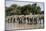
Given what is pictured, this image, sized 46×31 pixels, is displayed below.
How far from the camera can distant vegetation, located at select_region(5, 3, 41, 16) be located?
1.09 m

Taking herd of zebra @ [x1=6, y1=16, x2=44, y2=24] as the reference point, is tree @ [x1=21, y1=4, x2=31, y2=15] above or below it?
above

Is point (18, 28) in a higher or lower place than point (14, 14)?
lower

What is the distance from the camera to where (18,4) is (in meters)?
1.11

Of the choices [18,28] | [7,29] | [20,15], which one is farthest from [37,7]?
[7,29]

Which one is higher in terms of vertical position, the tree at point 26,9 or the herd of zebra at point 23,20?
→ the tree at point 26,9

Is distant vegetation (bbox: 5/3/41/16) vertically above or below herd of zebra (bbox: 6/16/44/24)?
above

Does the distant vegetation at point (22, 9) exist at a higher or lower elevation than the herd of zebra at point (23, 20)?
higher

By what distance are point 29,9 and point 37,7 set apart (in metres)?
0.12

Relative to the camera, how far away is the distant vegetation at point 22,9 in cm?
109

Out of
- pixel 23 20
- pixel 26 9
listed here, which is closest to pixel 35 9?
pixel 26 9

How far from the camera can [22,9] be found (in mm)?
1111

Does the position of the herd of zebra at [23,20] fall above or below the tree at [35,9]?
below

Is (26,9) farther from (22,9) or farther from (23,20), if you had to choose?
(23,20)

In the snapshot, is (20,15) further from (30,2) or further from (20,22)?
(30,2)
